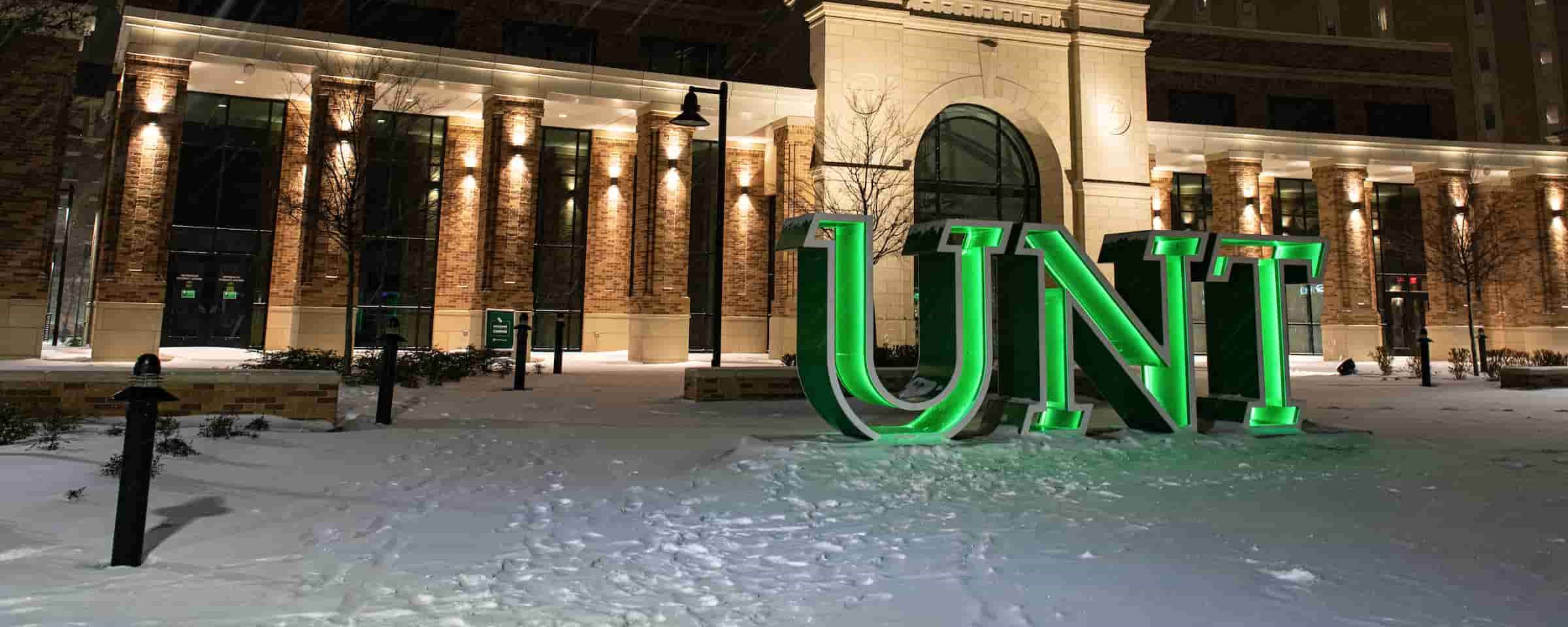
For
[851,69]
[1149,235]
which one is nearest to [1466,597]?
[1149,235]

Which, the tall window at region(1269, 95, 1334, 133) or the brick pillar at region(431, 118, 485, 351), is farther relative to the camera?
the tall window at region(1269, 95, 1334, 133)

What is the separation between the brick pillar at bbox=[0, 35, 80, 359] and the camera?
58.2 ft

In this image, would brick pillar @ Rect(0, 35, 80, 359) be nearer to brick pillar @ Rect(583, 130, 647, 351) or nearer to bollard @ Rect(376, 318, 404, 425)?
brick pillar @ Rect(583, 130, 647, 351)

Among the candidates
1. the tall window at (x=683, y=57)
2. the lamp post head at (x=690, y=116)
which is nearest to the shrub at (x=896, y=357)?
the lamp post head at (x=690, y=116)

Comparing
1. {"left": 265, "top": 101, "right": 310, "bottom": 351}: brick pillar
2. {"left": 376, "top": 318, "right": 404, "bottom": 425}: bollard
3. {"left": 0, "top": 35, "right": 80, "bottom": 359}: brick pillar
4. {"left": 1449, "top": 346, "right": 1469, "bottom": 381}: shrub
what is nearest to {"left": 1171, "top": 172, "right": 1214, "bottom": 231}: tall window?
{"left": 1449, "top": 346, "right": 1469, "bottom": 381}: shrub

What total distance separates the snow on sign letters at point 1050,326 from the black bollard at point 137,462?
481 cm

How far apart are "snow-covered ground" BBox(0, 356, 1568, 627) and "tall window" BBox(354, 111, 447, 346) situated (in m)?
20.5

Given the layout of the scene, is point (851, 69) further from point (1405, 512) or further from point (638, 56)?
point (1405, 512)

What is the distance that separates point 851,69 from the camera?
23281 mm

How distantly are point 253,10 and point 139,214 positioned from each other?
33.3 feet

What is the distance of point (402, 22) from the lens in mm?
28250

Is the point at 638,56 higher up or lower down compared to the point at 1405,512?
higher up

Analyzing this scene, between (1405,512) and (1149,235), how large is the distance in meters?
4.03

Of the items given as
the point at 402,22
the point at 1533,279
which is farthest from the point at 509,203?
the point at 1533,279
